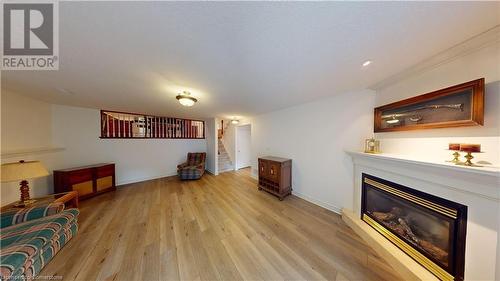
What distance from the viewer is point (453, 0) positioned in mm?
909

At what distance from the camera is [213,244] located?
202 cm

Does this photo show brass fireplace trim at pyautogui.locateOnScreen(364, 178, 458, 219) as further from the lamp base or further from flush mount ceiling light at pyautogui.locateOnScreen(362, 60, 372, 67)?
the lamp base

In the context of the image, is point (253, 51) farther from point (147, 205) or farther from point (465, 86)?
point (147, 205)

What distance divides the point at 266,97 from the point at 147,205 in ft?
11.5

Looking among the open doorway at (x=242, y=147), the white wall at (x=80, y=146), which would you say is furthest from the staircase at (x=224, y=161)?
the white wall at (x=80, y=146)

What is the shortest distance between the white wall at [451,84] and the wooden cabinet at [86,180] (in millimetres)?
6251

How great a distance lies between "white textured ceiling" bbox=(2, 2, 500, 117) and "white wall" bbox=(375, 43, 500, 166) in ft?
0.88

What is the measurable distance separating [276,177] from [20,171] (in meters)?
4.16

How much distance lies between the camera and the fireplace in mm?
1374

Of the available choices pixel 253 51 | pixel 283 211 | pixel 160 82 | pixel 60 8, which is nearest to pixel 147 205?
pixel 160 82

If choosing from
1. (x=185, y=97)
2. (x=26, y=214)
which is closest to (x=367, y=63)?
(x=185, y=97)

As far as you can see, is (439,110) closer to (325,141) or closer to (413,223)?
(413,223)

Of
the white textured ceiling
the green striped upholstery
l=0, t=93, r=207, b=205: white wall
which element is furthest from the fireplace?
l=0, t=93, r=207, b=205: white wall

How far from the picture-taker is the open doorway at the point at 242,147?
6297mm
